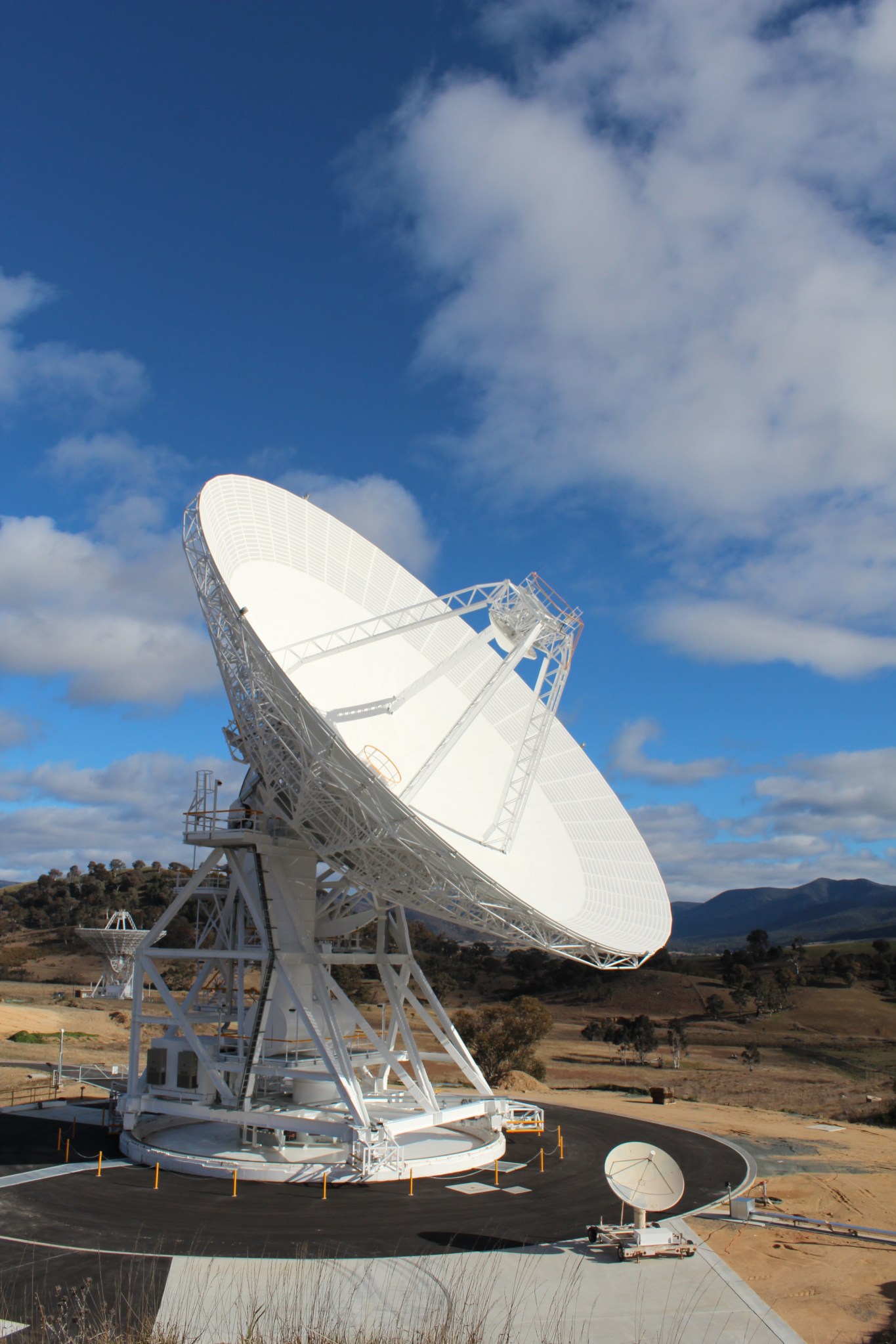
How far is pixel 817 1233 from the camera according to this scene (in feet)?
58.5

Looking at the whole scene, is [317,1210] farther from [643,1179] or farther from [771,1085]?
[771,1085]

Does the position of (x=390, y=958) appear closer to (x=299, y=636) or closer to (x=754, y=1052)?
(x=299, y=636)

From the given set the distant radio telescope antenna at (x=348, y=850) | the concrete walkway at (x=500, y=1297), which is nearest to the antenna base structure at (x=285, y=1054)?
the distant radio telescope antenna at (x=348, y=850)

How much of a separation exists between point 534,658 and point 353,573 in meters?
6.18

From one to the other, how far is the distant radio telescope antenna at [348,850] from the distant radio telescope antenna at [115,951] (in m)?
34.6

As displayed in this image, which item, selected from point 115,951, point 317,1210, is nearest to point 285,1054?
point 317,1210

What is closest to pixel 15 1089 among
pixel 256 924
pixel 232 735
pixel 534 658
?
pixel 256 924

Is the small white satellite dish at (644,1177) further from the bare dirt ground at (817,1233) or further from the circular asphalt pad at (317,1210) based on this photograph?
the circular asphalt pad at (317,1210)

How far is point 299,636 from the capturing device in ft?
77.9

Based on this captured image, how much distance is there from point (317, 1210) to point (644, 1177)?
6.41 metres

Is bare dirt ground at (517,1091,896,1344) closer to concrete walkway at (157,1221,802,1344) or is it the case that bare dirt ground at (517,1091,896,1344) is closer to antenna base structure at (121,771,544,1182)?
concrete walkway at (157,1221,802,1344)

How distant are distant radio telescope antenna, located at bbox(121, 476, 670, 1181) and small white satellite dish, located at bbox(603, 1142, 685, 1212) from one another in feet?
12.7

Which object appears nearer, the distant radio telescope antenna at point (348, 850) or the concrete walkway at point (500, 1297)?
the concrete walkway at point (500, 1297)

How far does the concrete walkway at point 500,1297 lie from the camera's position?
12898 millimetres
